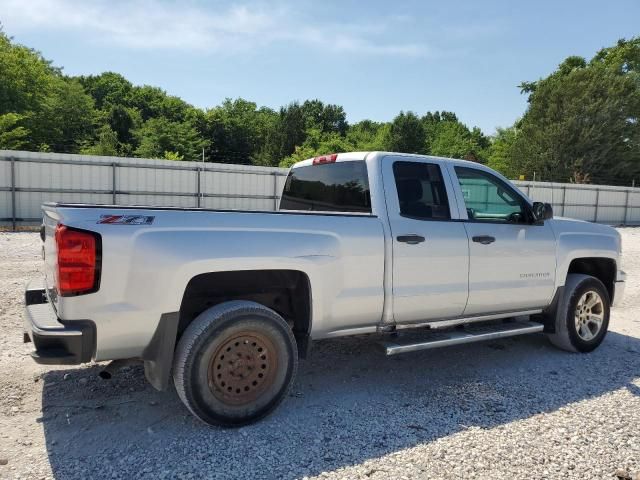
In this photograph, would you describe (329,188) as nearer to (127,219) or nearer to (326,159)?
(326,159)

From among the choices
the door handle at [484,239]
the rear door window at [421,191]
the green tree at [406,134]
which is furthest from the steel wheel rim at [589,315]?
the green tree at [406,134]

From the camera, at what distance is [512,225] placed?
4727mm

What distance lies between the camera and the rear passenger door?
4031mm

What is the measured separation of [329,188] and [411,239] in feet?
3.23

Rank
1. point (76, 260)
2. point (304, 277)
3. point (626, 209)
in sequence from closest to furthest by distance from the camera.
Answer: point (76, 260) < point (304, 277) < point (626, 209)

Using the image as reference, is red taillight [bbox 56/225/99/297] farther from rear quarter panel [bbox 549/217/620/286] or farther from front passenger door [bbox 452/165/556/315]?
rear quarter panel [bbox 549/217/620/286]

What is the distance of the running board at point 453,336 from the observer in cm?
402

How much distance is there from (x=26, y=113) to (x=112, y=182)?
26.1 m

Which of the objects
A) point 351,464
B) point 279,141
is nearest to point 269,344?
point 351,464

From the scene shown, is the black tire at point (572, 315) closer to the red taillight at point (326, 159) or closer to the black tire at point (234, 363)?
the red taillight at point (326, 159)

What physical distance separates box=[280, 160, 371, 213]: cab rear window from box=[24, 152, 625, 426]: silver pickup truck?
17 millimetres

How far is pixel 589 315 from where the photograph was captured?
537cm

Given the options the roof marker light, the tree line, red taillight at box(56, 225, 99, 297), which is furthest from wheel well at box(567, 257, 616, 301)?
the tree line

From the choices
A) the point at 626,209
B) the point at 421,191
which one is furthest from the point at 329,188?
the point at 626,209
